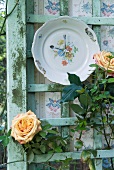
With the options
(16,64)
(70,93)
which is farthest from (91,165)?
(16,64)

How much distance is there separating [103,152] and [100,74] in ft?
1.21

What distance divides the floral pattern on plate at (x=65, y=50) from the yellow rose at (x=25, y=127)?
12.6 inches

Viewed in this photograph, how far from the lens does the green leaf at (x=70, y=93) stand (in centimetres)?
126

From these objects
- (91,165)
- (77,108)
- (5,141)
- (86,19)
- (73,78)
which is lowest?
(91,165)

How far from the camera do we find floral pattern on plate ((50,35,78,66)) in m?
1.36

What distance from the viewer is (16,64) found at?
1.31 meters

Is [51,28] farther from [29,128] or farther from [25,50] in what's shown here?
[29,128]

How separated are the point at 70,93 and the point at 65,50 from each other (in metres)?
0.23

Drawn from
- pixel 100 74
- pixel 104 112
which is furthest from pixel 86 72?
pixel 104 112

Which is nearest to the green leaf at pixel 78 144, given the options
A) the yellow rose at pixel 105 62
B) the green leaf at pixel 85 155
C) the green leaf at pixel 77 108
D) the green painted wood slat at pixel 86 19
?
the green leaf at pixel 85 155

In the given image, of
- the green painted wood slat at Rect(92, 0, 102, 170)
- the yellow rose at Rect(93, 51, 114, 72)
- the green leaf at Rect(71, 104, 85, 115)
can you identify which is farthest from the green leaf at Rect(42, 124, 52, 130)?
the yellow rose at Rect(93, 51, 114, 72)

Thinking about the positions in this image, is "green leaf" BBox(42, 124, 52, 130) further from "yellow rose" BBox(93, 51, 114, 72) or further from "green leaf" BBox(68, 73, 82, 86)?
"yellow rose" BBox(93, 51, 114, 72)

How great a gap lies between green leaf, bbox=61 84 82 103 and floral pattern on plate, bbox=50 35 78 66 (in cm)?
14

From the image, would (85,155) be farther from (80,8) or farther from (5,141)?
(80,8)
